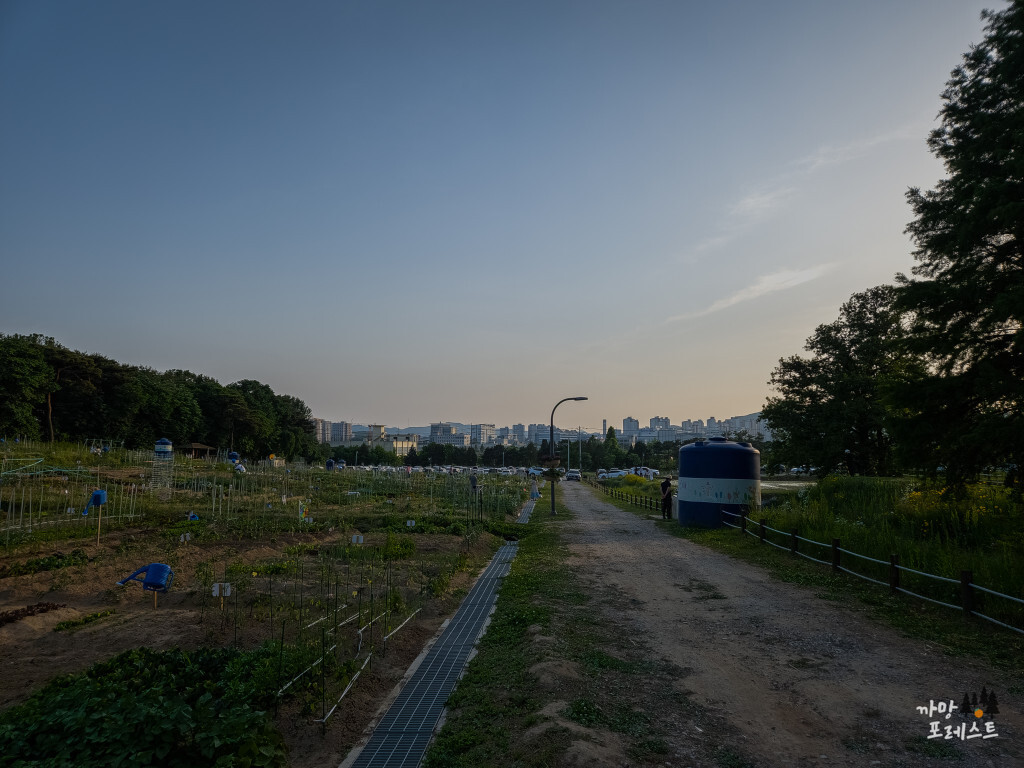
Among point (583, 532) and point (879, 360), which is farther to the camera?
point (879, 360)

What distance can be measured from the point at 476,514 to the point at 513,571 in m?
10.3

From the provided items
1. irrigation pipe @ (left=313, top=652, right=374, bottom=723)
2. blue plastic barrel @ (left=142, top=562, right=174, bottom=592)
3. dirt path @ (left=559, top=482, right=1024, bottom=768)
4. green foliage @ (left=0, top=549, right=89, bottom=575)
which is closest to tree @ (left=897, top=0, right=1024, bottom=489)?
dirt path @ (left=559, top=482, right=1024, bottom=768)

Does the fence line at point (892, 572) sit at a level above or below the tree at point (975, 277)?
below

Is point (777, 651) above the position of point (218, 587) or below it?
below

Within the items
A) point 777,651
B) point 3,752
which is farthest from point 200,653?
point 777,651

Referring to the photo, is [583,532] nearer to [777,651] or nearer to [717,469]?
[717,469]

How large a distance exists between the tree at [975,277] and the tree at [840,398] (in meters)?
14.8

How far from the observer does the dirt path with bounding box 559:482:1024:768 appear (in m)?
5.07

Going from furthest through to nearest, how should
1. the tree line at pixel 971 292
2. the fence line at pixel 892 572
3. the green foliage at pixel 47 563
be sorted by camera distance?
1. the tree line at pixel 971 292
2. the green foliage at pixel 47 563
3. the fence line at pixel 892 572

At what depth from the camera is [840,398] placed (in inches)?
1150

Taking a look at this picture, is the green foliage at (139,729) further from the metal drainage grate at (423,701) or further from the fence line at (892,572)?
the fence line at (892,572)

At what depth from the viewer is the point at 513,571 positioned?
13.7 m

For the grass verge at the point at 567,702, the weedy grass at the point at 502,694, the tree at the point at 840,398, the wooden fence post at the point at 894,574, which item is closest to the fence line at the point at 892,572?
the wooden fence post at the point at 894,574

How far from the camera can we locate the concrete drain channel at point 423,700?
509cm
